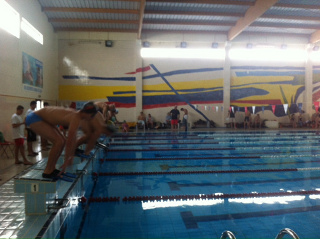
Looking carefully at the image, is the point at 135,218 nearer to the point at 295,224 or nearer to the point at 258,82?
the point at 295,224

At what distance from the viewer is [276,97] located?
48.2ft

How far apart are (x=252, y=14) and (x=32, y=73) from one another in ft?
28.3

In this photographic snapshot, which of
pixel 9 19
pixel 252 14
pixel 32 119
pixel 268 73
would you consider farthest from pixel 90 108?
pixel 268 73

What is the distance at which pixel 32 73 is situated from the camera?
29.9ft

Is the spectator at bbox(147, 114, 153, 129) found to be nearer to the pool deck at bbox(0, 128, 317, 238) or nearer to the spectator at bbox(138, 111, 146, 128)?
the spectator at bbox(138, 111, 146, 128)

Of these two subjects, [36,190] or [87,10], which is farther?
[87,10]

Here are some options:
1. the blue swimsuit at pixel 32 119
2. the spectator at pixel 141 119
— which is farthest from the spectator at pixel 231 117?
the blue swimsuit at pixel 32 119

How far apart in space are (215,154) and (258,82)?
29.8 ft

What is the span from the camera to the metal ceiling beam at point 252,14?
9539mm

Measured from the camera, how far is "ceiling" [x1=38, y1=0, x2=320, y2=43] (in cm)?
1016

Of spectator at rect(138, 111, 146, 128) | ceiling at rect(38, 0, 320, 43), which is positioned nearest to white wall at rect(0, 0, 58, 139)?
ceiling at rect(38, 0, 320, 43)

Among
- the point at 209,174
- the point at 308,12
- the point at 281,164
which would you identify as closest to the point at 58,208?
the point at 209,174

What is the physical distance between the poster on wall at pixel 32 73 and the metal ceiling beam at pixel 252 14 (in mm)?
8440

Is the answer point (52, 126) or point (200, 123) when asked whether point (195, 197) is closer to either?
point (52, 126)
